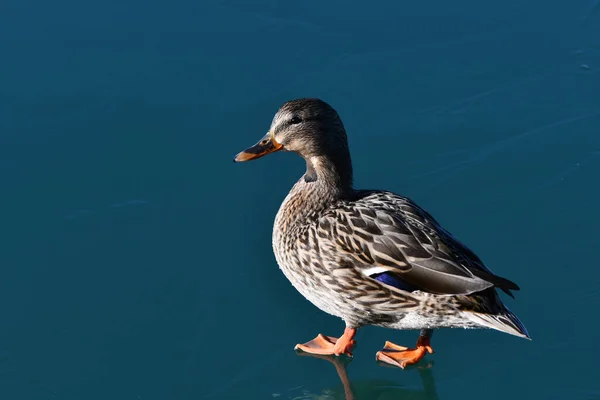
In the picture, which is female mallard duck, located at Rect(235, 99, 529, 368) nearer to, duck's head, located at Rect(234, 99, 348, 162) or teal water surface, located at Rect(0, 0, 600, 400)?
duck's head, located at Rect(234, 99, 348, 162)

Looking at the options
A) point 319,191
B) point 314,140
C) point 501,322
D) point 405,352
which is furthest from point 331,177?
point 501,322

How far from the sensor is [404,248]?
4.31 m

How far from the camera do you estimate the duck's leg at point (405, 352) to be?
178 inches

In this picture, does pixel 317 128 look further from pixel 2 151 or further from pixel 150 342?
pixel 2 151

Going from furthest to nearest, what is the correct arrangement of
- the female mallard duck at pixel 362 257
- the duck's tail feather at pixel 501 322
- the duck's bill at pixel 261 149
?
the duck's bill at pixel 261 149, the female mallard duck at pixel 362 257, the duck's tail feather at pixel 501 322

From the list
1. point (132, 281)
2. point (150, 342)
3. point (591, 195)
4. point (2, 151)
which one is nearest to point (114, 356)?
point (150, 342)

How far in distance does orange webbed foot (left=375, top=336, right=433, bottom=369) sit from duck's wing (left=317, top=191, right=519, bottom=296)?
45cm

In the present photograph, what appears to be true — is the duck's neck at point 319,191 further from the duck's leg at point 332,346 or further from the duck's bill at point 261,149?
the duck's leg at point 332,346

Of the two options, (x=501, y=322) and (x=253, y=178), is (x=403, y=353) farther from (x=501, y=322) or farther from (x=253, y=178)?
(x=253, y=178)

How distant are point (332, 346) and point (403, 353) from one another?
363 mm

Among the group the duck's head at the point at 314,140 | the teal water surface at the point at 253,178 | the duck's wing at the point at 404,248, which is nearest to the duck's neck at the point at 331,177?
the duck's head at the point at 314,140

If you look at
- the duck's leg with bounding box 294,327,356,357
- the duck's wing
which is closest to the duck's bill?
the duck's wing

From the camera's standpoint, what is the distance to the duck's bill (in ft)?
15.5

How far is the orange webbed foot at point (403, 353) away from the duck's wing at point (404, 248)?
45 cm
